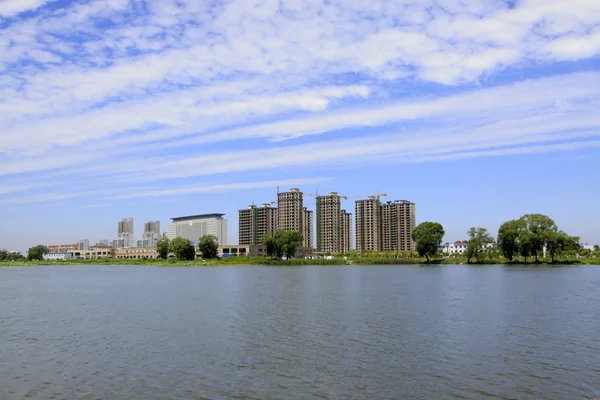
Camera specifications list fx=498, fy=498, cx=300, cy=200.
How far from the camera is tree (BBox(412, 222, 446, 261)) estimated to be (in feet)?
459

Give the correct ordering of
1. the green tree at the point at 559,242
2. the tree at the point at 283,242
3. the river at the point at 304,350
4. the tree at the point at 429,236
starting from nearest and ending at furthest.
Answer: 1. the river at the point at 304,350
2. the green tree at the point at 559,242
3. the tree at the point at 429,236
4. the tree at the point at 283,242

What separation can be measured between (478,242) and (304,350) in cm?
12042

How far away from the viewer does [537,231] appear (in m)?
119

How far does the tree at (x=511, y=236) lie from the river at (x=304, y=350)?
275 feet

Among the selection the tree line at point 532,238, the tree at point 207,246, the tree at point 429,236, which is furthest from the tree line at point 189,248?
the tree line at point 532,238

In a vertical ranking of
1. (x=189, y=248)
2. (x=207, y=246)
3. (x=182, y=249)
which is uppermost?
(x=207, y=246)

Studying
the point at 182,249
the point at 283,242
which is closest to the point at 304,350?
the point at 283,242

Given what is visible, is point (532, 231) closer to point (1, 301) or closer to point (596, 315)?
point (596, 315)

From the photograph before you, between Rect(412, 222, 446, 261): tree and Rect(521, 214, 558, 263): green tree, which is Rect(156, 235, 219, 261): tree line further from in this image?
Rect(521, 214, 558, 263): green tree

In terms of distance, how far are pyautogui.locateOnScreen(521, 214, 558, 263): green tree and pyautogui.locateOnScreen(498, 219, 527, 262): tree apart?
1469 mm

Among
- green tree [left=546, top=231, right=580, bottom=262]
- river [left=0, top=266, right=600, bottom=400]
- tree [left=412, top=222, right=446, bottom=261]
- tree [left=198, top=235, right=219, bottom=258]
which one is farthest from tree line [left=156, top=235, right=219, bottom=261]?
river [left=0, top=266, right=600, bottom=400]

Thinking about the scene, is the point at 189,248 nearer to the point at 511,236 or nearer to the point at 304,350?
the point at 511,236

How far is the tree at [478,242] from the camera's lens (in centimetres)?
13125

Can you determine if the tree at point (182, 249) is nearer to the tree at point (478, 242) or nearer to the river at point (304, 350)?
the tree at point (478, 242)
